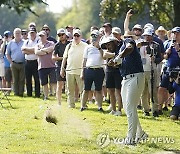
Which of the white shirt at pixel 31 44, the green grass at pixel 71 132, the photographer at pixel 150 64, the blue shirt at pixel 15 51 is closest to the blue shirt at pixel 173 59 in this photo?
the photographer at pixel 150 64

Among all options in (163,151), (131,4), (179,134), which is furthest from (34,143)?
(131,4)

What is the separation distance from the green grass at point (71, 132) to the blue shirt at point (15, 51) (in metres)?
4.58

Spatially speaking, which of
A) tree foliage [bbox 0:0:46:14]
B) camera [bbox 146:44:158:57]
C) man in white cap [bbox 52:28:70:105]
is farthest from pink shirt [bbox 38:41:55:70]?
tree foliage [bbox 0:0:46:14]

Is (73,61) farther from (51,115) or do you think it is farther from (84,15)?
(84,15)

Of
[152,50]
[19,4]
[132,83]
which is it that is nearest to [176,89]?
[152,50]

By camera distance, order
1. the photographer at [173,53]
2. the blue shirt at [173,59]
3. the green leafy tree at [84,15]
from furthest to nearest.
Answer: the green leafy tree at [84,15]
the blue shirt at [173,59]
the photographer at [173,53]

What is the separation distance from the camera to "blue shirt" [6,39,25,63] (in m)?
20.2

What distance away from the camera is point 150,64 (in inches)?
599

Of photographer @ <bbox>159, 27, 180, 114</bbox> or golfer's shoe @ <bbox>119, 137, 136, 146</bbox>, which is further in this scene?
photographer @ <bbox>159, 27, 180, 114</bbox>

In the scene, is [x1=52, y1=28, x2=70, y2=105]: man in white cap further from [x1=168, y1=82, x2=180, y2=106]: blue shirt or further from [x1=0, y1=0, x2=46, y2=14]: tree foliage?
[x1=0, y1=0, x2=46, y2=14]: tree foliage

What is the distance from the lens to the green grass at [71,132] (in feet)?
35.4

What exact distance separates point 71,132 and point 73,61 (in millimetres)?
4347

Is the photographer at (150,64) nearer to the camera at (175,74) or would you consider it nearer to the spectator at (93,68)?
the camera at (175,74)

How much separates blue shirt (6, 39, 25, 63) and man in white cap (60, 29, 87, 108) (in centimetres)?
397
